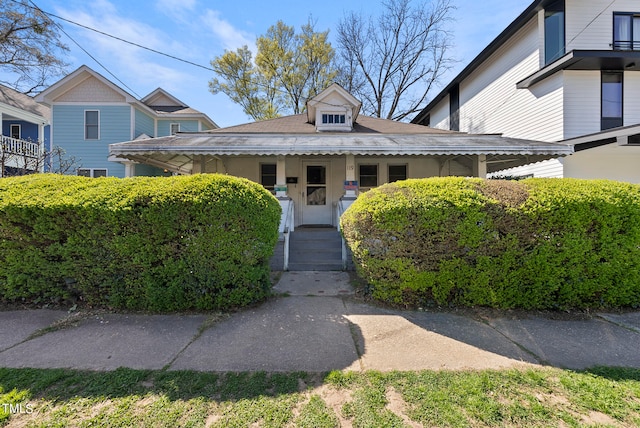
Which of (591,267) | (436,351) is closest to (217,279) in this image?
(436,351)

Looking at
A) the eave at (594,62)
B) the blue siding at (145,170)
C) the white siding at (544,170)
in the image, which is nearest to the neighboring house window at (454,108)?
the white siding at (544,170)

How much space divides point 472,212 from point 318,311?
2456 mm

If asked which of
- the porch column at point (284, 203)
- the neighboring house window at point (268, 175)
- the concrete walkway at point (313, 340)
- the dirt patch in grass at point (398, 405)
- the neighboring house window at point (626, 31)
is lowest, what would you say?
the dirt patch in grass at point (398, 405)

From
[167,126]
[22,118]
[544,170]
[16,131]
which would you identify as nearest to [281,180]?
[544,170]

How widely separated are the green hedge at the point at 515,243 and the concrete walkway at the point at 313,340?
0.32 meters

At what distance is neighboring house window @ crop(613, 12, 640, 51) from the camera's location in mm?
10438

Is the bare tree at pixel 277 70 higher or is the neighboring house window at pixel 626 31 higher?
the bare tree at pixel 277 70

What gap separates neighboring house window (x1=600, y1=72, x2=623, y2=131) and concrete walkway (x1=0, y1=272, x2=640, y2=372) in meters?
10.0

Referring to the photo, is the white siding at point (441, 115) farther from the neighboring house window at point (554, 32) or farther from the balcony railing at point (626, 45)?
the balcony railing at point (626, 45)

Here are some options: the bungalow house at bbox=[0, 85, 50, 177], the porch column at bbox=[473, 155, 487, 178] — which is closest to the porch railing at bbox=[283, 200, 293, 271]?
the porch column at bbox=[473, 155, 487, 178]

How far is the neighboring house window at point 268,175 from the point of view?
10.2m

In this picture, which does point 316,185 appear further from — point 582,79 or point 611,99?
point 611,99

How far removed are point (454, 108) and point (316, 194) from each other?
12.6 m

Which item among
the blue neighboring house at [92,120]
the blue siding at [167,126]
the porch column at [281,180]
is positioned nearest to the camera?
the porch column at [281,180]
